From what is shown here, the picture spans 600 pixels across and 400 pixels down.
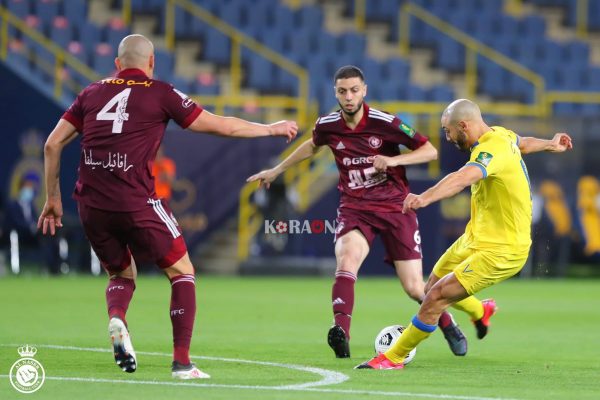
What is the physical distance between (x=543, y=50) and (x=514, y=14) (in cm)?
124

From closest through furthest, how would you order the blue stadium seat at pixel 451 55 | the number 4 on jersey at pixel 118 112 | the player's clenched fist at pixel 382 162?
the number 4 on jersey at pixel 118 112, the player's clenched fist at pixel 382 162, the blue stadium seat at pixel 451 55

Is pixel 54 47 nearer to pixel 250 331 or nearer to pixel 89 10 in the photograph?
pixel 89 10

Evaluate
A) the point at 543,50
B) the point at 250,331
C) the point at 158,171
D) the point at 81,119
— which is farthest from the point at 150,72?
the point at 543,50

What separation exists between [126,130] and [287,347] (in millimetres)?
3233

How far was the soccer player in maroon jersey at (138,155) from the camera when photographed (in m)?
8.21

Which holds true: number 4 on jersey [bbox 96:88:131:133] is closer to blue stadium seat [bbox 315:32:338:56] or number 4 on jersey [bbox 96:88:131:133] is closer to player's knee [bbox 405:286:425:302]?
player's knee [bbox 405:286:425:302]

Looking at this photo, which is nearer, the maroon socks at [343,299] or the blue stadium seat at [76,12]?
the maroon socks at [343,299]

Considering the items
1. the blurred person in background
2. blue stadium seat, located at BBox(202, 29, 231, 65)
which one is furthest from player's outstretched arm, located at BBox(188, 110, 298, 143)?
blue stadium seat, located at BBox(202, 29, 231, 65)

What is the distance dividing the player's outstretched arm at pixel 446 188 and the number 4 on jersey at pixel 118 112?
5.94 ft

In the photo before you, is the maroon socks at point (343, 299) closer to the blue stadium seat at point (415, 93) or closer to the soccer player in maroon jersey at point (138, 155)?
the soccer player in maroon jersey at point (138, 155)

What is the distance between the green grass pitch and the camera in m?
7.75

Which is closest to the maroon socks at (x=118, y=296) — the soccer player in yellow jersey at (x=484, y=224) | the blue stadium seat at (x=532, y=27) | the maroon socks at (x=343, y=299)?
the soccer player in yellow jersey at (x=484, y=224)

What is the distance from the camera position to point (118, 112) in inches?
324

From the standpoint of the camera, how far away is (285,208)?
2306cm
